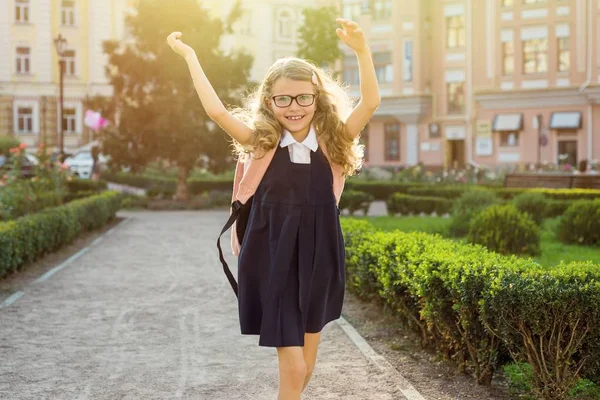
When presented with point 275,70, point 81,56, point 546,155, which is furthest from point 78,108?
point 275,70

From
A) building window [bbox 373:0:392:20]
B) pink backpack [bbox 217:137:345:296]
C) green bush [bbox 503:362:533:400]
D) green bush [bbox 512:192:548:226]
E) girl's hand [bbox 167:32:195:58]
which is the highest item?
building window [bbox 373:0:392:20]

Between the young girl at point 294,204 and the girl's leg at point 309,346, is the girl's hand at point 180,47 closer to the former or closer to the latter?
the young girl at point 294,204

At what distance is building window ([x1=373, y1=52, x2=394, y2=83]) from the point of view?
162 ft

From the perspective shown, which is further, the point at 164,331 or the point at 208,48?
the point at 208,48

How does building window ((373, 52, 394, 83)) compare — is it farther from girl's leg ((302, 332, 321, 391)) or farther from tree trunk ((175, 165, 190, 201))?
girl's leg ((302, 332, 321, 391))

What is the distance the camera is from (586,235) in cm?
1446

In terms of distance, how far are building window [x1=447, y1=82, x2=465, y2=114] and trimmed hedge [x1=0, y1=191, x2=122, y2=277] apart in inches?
1155

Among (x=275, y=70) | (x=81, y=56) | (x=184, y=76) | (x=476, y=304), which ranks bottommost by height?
(x=476, y=304)

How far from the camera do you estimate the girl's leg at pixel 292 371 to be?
4.32 m

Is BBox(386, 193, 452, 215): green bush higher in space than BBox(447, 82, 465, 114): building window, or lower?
lower

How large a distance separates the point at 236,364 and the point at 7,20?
161ft

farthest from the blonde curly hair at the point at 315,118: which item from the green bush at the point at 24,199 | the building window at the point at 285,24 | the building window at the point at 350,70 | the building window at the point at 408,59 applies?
the building window at the point at 285,24

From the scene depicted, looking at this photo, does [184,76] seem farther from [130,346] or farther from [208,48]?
[130,346]

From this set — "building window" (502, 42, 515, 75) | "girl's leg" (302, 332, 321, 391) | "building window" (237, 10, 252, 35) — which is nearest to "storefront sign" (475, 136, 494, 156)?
"building window" (502, 42, 515, 75)
